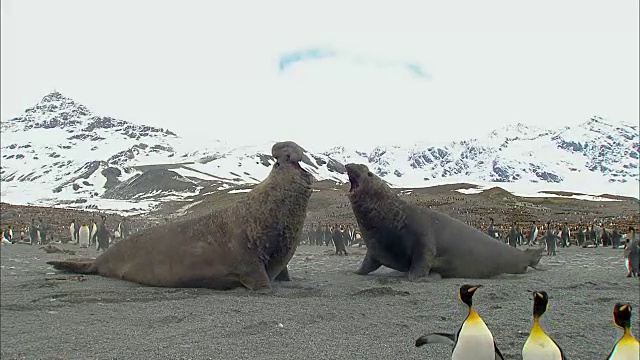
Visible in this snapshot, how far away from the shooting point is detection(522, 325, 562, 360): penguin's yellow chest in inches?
121

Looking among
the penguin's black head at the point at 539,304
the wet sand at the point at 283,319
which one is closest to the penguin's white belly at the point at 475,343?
the penguin's black head at the point at 539,304

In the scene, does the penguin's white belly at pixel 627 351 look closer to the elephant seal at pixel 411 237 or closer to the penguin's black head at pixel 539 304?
the penguin's black head at pixel 539 304

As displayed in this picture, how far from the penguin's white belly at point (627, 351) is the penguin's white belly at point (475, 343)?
658mm

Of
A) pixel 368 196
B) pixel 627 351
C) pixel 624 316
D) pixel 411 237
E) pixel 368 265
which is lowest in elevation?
pixel 368 265

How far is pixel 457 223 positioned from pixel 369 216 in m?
1.76

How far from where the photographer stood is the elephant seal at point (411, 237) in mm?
9734

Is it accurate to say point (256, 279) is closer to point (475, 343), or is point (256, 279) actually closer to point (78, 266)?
point (78, 266)

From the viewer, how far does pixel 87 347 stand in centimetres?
494

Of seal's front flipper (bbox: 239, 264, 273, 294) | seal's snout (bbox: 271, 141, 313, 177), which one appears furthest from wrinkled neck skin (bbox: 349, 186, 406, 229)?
seal's front flipper (bbox: 239, 264, 273, 294)

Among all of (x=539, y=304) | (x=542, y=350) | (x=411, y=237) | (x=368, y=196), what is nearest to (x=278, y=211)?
(x=368, y=196)

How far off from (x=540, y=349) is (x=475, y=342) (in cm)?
35

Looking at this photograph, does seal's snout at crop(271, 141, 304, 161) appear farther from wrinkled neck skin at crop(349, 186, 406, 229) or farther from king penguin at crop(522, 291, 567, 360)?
king penguin at crop(522, 291, 567, 360)

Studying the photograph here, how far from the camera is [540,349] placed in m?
3.10

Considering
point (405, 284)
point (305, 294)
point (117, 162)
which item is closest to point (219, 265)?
point (305, 294)
